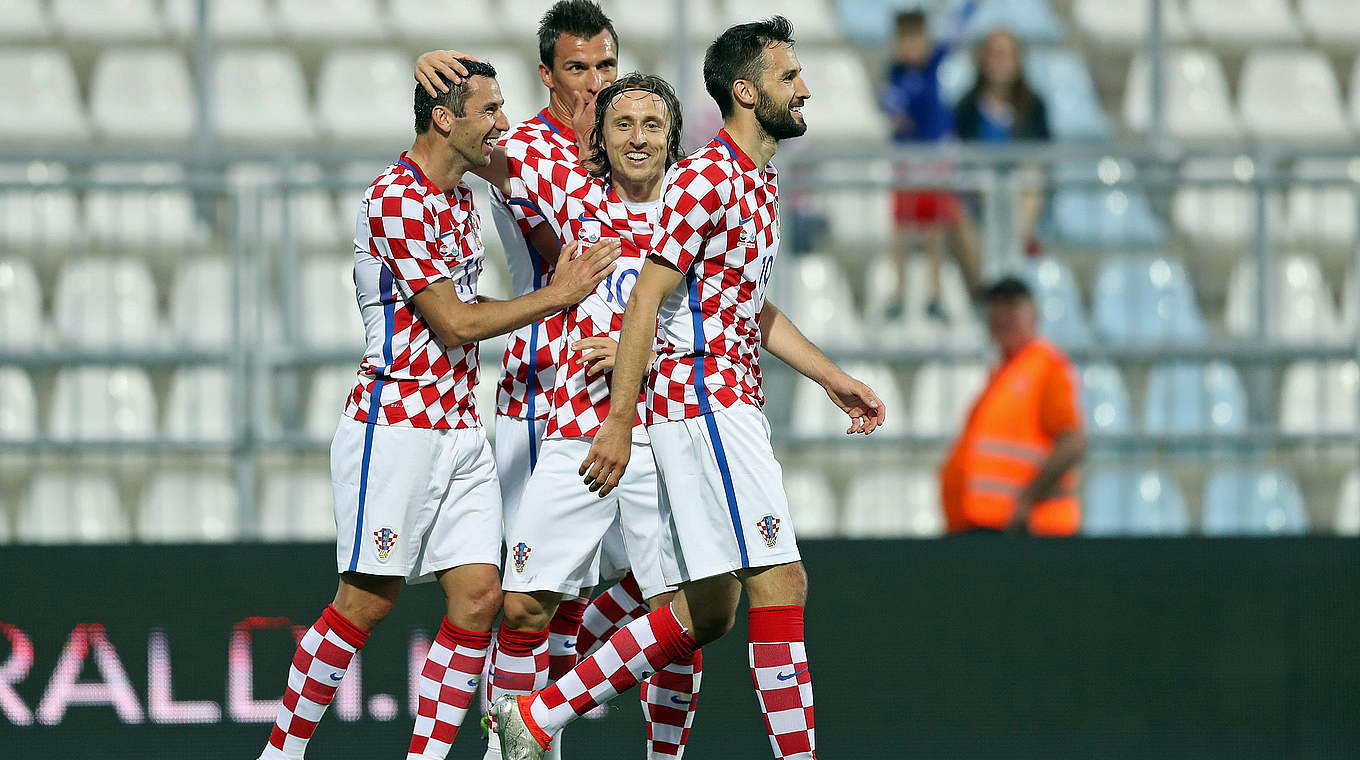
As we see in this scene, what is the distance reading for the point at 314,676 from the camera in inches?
198

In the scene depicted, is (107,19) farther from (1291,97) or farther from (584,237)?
(1291,97)

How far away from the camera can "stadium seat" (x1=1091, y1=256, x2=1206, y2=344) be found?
802 cm

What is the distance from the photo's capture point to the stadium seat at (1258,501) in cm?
788

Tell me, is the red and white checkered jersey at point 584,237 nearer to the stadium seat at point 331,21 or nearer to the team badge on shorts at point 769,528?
the team badge on shorts at point 769,528

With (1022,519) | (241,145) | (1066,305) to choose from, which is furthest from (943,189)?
(241,145)

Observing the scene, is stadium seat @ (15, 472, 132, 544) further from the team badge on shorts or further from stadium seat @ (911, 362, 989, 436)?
the team badge on shorts

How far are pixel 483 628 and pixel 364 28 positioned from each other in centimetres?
674

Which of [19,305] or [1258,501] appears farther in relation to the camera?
[1258,501]

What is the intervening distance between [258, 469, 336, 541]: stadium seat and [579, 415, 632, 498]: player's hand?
344 cm

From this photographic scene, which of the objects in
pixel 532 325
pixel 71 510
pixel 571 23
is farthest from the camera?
pixel 71 510

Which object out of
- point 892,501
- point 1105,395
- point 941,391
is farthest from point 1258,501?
point 892,501

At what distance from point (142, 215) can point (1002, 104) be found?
14.6 ft

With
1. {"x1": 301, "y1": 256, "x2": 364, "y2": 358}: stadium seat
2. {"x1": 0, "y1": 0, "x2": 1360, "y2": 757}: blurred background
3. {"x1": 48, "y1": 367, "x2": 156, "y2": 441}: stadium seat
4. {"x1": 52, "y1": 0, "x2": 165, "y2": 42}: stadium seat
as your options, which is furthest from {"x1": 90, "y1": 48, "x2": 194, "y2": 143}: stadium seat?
{"x1": 48, "y1": 367, "x2": 156, "y2": 441}: stadium seat

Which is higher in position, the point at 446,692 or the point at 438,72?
the point at 438,72
